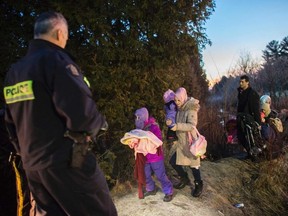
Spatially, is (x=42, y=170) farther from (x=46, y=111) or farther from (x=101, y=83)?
(x=101, y=83)

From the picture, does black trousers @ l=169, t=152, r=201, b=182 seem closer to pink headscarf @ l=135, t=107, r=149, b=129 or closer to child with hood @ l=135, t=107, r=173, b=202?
child with hood @ l=135, t=107, r=173, b=202

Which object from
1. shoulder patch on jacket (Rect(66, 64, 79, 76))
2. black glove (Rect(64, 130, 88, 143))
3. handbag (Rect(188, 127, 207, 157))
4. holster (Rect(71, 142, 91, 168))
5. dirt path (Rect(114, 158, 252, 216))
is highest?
shoulder patch on jacket (Rect(66, 64, 79, 76))

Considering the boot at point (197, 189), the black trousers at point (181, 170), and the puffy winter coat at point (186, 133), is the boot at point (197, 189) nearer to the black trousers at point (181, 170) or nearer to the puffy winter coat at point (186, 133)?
the black trousers at point (181, 170)

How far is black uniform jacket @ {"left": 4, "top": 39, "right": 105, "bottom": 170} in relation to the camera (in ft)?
8.16

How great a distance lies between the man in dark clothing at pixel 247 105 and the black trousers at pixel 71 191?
520cm

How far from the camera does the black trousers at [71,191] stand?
2584 millimetres

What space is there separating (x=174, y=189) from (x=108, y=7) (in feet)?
9.19

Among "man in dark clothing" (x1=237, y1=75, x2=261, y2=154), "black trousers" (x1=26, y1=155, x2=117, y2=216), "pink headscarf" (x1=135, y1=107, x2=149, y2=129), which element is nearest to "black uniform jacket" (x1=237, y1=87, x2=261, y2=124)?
"man in dark clothing" (x1=237, y1=75, x2=261, y2=154)

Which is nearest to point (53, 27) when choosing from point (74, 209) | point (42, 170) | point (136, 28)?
point (42, 170)

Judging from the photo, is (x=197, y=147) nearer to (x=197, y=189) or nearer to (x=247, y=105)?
(x=197, y=189)

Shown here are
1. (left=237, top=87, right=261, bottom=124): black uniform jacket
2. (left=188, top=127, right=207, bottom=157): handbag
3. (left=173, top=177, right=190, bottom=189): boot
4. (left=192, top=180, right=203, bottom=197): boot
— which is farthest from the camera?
(left=237, top=87, right=261, bottom=124): black uniform jacket

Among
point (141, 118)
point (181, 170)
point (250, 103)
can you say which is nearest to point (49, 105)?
point (141, 118)

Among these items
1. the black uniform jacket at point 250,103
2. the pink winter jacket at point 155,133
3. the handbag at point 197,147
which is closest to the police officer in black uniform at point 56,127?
the pink winter jacket at point 155,133

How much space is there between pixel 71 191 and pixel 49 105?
62 cm
